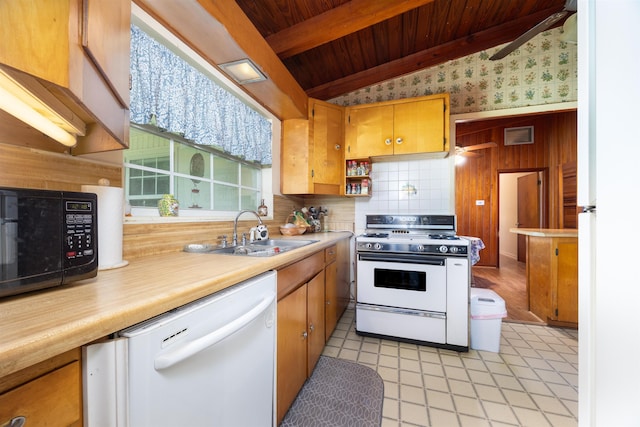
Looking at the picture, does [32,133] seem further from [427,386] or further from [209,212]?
[427,386]

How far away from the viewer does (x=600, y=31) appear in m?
0.51

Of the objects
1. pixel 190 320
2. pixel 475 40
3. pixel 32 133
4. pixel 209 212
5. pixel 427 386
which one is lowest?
pixel 427 386

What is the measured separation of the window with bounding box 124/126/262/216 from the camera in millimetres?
1356

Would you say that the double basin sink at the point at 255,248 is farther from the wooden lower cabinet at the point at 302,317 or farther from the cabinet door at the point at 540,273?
the cabinet door at the point at 540,273

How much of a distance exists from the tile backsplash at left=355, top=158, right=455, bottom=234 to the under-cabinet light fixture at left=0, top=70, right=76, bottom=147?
8.67 ft

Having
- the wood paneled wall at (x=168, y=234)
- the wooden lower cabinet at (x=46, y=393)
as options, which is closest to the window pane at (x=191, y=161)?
the wood paneled wall at (x=168, y=234)

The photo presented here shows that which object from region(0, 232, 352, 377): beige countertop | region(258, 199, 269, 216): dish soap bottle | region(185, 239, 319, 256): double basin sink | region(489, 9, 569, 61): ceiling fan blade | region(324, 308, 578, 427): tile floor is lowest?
region(324, 308, 578, 427): tile floor

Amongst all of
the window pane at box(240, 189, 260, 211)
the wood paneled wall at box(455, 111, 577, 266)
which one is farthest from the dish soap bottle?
the wood paneled wall at box(455, 111, 577, 266)

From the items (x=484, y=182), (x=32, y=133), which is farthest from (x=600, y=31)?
(x=484, y=182)

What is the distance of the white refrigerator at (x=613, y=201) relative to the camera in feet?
1.55

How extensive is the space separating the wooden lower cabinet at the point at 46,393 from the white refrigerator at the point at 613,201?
40.8 inches

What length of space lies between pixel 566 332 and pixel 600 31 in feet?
9.23

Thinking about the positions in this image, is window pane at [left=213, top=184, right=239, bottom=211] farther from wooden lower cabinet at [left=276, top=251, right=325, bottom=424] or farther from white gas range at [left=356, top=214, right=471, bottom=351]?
white gas range at [left=356, top=214, right=471, bottom=351]


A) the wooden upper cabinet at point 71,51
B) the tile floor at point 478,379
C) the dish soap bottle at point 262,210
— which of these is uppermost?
the wooden upper cabinet at point 71,51
